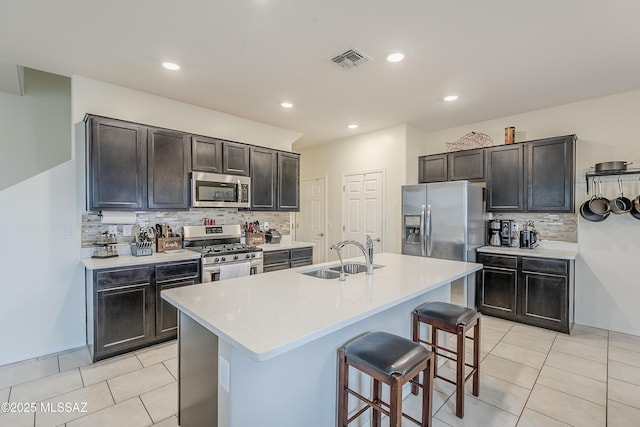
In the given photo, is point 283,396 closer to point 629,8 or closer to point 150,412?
point 150,412

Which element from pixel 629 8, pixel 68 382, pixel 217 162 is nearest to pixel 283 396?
pixel 68 382

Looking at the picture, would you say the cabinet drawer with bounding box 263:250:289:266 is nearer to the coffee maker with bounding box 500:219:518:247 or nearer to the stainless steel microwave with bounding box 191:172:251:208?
the stainless steel microwave with bounding box 191:172:251:208

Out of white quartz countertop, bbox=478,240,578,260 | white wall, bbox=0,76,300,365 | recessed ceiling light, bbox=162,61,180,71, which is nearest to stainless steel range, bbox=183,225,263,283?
white wall, bbox=0,76,300,365

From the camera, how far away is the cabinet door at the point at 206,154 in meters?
3.68

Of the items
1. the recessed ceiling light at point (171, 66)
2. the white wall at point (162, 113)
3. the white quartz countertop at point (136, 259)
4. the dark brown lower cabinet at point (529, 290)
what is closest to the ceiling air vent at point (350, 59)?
the recessed ceiling light at point (171, 66)

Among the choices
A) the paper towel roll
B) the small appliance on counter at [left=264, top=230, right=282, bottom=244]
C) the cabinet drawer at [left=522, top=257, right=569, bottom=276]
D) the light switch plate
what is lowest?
the light switch plate

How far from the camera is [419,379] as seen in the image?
7.53 feet

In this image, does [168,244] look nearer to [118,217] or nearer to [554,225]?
[118,217]

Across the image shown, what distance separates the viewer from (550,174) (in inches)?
149

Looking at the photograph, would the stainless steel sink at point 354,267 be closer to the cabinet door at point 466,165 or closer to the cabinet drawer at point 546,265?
the cabinet drawer at point 546,265

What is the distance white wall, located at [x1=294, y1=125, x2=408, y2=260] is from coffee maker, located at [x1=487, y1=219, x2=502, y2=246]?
1.31 meters

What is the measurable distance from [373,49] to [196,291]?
236cm

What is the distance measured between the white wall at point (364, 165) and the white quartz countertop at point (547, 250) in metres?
1.40

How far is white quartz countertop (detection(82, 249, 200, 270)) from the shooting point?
281 cm
